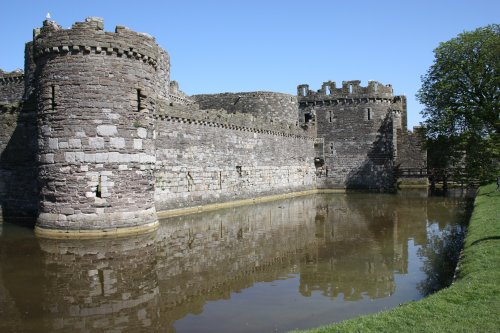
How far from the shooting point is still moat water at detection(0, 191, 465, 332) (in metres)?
6.79

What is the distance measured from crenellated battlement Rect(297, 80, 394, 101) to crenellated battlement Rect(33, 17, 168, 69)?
21.3 metres

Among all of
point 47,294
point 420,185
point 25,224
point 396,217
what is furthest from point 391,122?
point 47,294

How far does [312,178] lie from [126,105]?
21.5 meters

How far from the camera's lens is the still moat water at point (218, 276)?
6789mm

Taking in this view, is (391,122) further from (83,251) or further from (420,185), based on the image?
(83,251)

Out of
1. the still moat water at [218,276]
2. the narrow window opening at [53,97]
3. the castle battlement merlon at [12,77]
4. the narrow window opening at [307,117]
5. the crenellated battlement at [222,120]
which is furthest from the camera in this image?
the narrow window opening at [307,117]

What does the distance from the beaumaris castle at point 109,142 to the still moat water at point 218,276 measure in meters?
1.43

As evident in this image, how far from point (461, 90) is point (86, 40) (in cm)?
2047

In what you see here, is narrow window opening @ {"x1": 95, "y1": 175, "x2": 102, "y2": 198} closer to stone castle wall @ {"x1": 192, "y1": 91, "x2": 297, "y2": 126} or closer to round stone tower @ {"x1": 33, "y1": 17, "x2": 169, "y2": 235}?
round stone tower @ {"x1": 33, "y1": 17, "x2": 169, "y2": 235}

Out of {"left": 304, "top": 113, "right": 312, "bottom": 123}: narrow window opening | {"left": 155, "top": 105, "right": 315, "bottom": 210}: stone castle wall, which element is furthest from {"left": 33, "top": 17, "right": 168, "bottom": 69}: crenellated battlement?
{"left": 304, "top": 113, "right": 312, "bottom": 123}: narrow window opening

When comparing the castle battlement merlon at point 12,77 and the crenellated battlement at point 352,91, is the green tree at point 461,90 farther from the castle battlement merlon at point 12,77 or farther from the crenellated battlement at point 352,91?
the castle battlement merlon at point 12,77

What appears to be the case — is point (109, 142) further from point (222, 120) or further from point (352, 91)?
point (352, 91)

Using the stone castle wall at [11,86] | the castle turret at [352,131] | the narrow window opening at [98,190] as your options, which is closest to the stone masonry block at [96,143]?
the narrow window opening at [98,190]

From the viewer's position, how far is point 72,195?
1334cm
